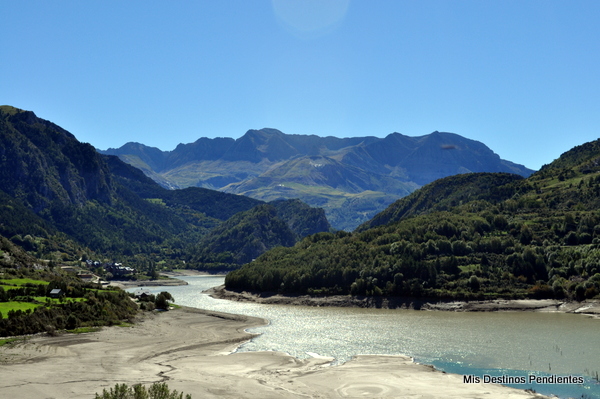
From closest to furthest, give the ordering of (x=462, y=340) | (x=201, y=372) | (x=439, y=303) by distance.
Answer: (x=201, y=372), (x=462, y=340), (x=439, y=303)

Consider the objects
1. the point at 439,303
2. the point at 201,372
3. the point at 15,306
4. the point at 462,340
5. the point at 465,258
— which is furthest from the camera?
the point at 465,258

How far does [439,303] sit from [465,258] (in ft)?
80.6

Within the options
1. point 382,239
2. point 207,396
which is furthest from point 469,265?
point 207,396

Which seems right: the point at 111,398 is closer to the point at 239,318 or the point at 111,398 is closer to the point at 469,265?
the point at 239,318

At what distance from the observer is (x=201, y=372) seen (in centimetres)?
5853

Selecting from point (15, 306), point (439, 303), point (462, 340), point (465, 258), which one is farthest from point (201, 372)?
point (465, 258)

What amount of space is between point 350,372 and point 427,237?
360ft

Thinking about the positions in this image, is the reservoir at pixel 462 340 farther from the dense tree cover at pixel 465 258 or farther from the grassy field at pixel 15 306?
the grassy field at pixel 15 306

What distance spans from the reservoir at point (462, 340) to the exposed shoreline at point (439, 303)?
4182 mm

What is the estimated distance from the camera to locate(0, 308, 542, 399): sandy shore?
48.5 meters

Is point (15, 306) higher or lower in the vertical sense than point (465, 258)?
lower

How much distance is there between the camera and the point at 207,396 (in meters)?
47.2

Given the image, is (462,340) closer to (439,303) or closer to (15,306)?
(439,303)

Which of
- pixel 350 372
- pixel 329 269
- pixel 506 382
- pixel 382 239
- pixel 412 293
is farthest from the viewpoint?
pixel 382 239
